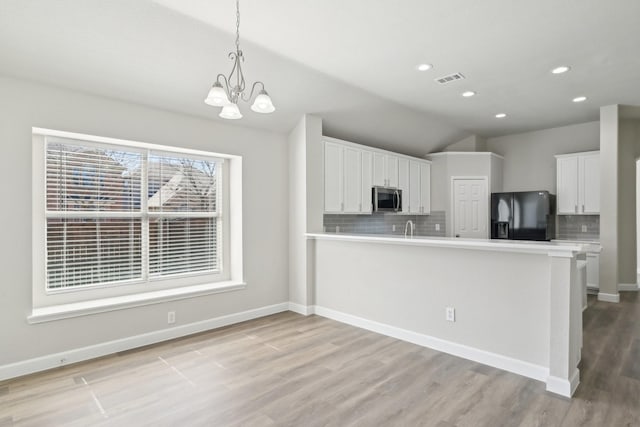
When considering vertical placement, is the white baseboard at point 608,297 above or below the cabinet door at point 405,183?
below

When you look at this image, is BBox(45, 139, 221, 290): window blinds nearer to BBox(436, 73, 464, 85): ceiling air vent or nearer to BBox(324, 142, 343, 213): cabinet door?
BBox(324, 142, 343, 213): cabinet door

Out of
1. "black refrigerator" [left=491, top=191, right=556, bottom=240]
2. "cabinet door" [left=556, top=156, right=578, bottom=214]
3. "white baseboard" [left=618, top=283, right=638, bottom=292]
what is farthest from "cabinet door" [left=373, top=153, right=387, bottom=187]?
"white baseboard" [left=618, top=283, right=638, bottom=292]

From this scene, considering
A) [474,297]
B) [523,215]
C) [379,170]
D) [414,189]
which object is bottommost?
[474,297]

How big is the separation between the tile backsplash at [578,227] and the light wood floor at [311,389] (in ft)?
9.68

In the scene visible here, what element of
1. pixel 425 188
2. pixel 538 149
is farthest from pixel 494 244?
pixel 538 149

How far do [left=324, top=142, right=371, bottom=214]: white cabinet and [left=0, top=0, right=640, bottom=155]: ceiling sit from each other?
2.02 feet

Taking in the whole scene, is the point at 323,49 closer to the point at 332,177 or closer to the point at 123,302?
the point at 332,177

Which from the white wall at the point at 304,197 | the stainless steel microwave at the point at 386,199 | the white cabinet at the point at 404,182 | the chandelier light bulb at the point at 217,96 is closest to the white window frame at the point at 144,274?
the white wall at the point at 304,197

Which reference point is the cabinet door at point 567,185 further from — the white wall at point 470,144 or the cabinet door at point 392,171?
the cabinet door at point 392,171

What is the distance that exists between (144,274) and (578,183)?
21.4 ft

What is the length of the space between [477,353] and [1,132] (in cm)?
425

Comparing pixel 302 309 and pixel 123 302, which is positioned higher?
pixel 123 302

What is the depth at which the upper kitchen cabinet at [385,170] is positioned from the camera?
5.62m

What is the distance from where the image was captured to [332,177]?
4902 mm
